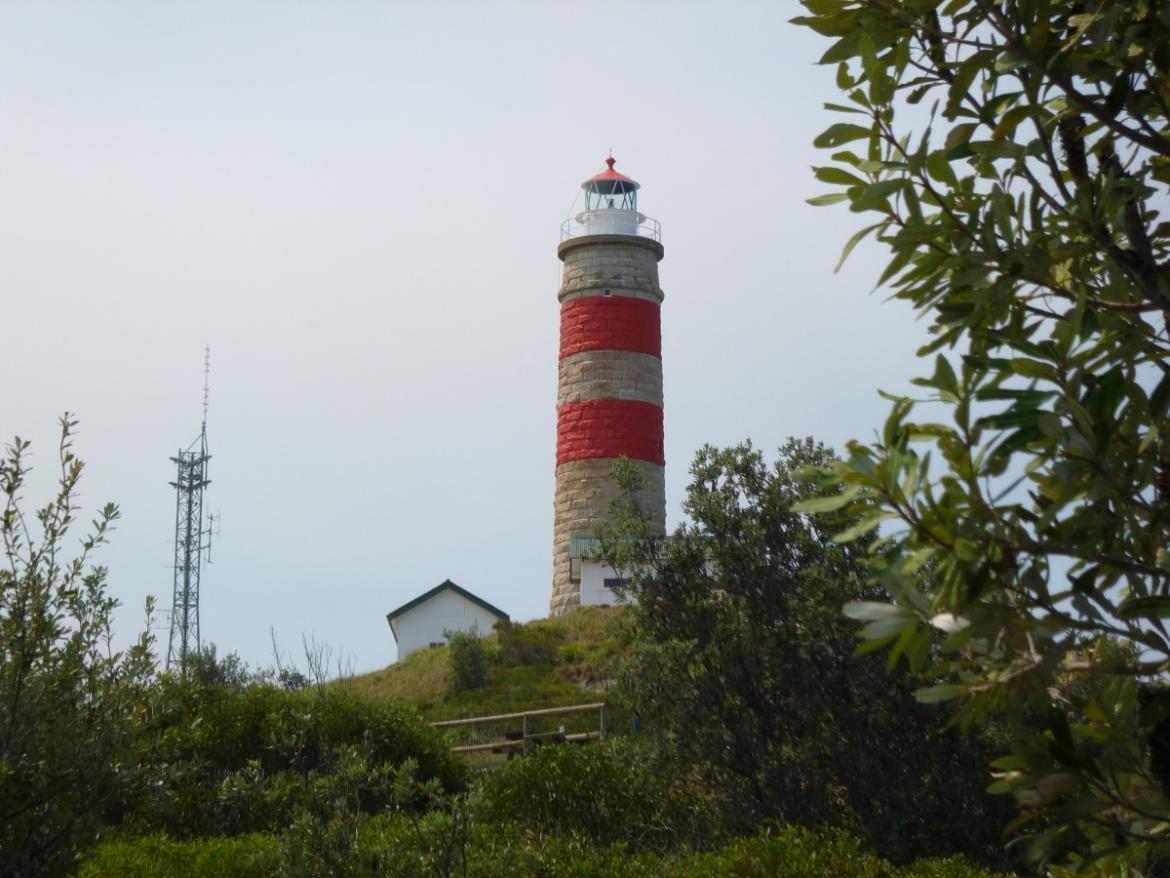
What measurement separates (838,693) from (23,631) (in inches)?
291

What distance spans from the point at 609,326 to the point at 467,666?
35.5 ft

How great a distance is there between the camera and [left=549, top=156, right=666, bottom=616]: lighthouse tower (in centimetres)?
3391

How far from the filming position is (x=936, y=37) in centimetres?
313

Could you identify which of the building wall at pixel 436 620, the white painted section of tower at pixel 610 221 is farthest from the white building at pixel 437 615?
the white painted section of tower at pixel 610 221

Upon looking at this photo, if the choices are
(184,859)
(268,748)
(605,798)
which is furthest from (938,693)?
(268,748)

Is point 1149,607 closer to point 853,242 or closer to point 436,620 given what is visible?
point 853,242

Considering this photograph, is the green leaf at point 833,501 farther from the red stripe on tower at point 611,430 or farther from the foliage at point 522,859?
the red stripe on tower at point 611,430

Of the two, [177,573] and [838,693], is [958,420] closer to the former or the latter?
[838,693]

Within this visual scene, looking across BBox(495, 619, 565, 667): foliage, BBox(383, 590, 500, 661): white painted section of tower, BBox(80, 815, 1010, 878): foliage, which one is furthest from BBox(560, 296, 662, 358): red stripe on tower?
BBox(80, 815, 1010, 878): foliage

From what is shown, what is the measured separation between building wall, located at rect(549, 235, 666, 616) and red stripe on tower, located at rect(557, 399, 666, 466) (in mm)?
27

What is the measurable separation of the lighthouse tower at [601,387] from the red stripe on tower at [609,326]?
0.09 ft

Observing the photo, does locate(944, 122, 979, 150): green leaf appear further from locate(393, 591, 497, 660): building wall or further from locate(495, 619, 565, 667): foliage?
locate(393, 591, 497, 660): building wall

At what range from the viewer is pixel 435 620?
39031 mm

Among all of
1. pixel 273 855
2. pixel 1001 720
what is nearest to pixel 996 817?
pixel 1001 720
